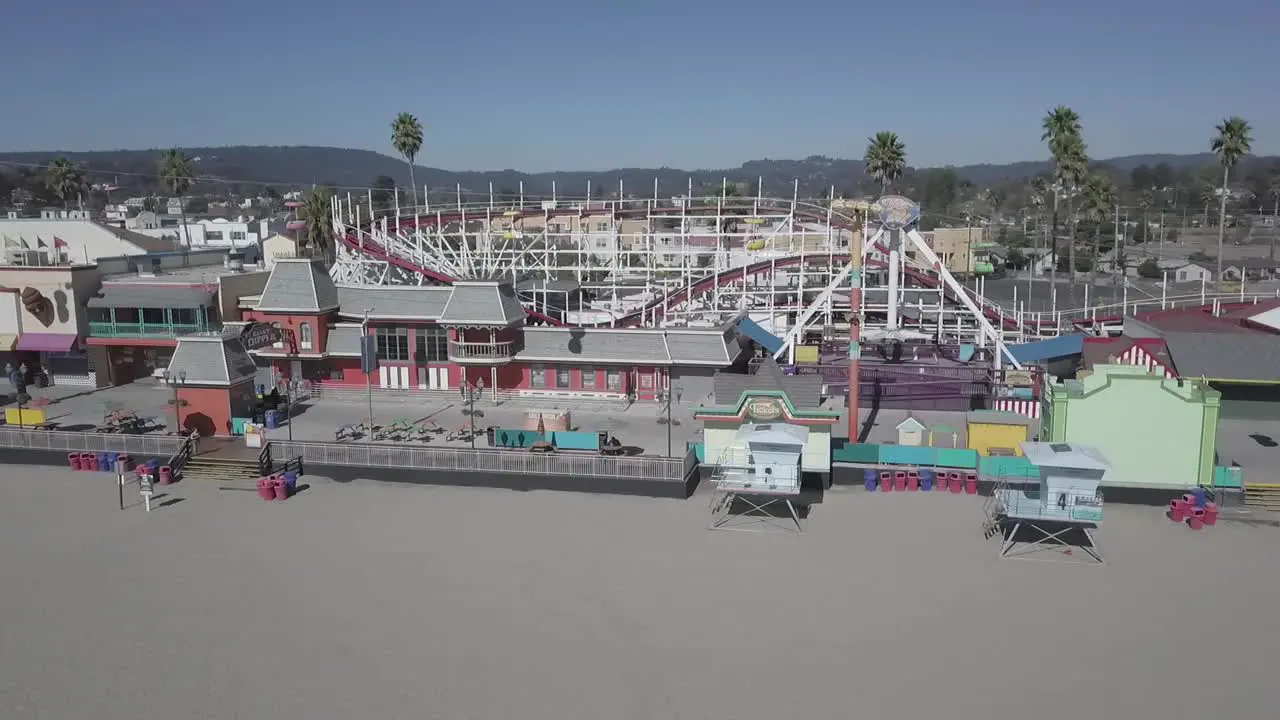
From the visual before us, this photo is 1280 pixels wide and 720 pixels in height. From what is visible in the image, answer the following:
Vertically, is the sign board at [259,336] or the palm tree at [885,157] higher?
the palm tree at [885,157]

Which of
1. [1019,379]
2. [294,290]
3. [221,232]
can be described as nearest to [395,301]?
[294,290]

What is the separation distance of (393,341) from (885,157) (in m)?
26.7

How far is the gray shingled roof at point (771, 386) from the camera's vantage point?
2602 centimetres

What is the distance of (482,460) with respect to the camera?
81.7ft

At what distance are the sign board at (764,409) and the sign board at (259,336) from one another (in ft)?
60.8

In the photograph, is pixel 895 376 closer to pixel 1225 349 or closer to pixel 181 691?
pixel 1225 349

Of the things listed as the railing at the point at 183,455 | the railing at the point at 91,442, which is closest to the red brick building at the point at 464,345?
the railing at the point at 91,442

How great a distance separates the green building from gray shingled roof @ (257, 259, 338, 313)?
81.1ft

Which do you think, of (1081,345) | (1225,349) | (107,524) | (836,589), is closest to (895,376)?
(1081,345)

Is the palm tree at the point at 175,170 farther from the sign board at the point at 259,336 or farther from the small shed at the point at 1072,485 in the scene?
the small shed at the point at 1072,485

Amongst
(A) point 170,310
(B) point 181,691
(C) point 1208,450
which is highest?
(A) point 170,310

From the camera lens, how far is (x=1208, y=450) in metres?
22.4

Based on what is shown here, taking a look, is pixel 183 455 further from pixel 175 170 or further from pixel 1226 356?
pixel 175 170

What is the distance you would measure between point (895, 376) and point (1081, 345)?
23.1 ft
